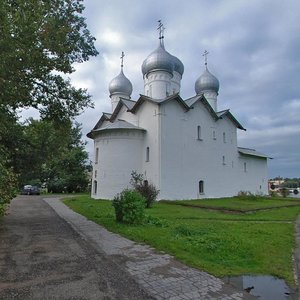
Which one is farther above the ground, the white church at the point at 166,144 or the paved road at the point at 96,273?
the white church at the point at 166,144

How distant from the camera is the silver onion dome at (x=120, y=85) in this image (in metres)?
36.0

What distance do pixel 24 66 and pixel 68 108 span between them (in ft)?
12.2

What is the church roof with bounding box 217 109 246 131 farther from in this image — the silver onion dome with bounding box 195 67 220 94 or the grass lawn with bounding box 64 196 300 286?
the grass lawn with bounding box 64 196 300 286

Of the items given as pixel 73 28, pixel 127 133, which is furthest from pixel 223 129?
A: pixel 73 28

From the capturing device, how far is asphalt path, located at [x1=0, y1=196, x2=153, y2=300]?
4.57 m

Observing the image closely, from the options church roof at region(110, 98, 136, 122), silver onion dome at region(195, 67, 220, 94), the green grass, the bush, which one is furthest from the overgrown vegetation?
silver onion dome at region(195, 67, 220, 94)

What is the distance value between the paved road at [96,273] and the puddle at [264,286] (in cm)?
26

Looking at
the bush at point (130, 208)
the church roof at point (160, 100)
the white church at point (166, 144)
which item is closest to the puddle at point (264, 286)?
the bush at point (130, 208)

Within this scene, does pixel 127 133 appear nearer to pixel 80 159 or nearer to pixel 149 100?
pixel 149 100

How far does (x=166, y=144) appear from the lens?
26297mm

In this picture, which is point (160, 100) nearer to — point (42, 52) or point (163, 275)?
Answer: point (42, 52)

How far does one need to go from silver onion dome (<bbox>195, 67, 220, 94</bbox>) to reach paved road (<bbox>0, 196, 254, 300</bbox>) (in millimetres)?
31464

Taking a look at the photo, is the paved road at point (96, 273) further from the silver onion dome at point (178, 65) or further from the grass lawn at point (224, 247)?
the silver onion dome at point (178, 65)

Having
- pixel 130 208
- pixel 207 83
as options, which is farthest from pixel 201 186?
pixel 130 208
